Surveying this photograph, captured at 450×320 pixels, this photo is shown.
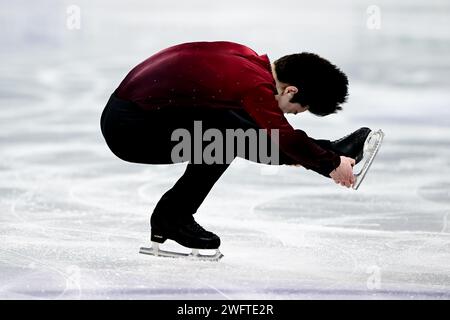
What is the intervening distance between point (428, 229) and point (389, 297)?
824 millimetres

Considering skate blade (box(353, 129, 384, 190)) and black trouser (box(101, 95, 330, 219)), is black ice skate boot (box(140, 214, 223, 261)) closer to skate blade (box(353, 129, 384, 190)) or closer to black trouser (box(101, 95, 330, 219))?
black trouser (box(101, 95, 330, 219))

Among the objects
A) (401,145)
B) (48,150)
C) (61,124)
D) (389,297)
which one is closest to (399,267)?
(389,297)

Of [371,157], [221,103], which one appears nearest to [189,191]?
[221,103]

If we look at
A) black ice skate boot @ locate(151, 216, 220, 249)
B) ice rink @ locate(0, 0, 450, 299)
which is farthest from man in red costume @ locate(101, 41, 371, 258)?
ice rink @ locate(0, 0, 450, 299)

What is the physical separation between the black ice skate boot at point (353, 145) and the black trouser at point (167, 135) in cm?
4

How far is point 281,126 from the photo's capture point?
3.04 metres

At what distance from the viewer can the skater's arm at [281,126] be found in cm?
304

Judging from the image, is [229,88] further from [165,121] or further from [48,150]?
[48,150]

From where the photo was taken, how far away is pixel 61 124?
5258 millimetres

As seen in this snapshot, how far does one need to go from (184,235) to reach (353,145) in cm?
66

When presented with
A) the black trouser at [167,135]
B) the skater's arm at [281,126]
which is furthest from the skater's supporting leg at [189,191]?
the skater's arm at [281,126]

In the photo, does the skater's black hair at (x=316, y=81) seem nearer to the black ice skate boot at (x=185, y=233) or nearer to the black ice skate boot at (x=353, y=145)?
the black ice skate boot at (x=353, y=145)

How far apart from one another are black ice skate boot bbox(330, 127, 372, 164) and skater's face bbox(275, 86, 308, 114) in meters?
0.18

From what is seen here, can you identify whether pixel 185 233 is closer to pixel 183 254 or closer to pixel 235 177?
pixel 183 254
